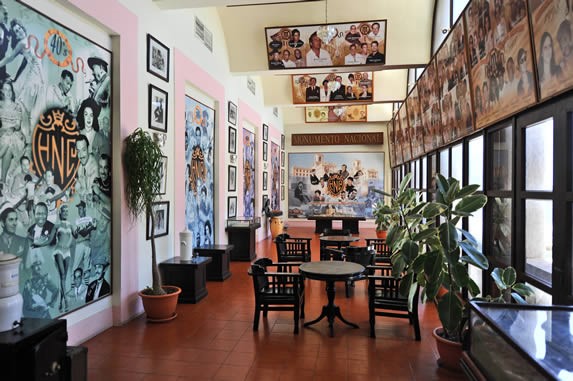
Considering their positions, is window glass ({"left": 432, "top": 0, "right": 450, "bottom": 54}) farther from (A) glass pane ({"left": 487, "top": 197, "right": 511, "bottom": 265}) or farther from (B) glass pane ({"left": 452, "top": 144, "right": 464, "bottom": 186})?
(A) glass pane ({"left": 487, "top": 197, "right": 511, "bottom": 265})

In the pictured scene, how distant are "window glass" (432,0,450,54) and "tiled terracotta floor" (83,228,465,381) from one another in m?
4.51

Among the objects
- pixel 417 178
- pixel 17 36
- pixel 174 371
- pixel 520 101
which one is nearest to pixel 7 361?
pixel 174 371

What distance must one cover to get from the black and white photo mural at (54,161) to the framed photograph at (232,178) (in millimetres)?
4070

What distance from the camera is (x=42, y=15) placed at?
3.46 metres

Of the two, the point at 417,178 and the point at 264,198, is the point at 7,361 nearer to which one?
the point at 417,178

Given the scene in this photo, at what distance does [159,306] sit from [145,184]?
143cm

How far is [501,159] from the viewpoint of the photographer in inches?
159

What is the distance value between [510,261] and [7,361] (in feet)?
13.2

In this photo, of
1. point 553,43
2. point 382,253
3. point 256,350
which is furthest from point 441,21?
point 256,350

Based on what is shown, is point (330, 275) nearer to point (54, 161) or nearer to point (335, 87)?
point (54, 161)

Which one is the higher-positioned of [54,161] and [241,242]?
[54,161]

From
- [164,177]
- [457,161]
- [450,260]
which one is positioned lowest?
[450,260]

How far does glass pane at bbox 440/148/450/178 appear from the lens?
20.5ft

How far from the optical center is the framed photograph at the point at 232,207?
330 inches
